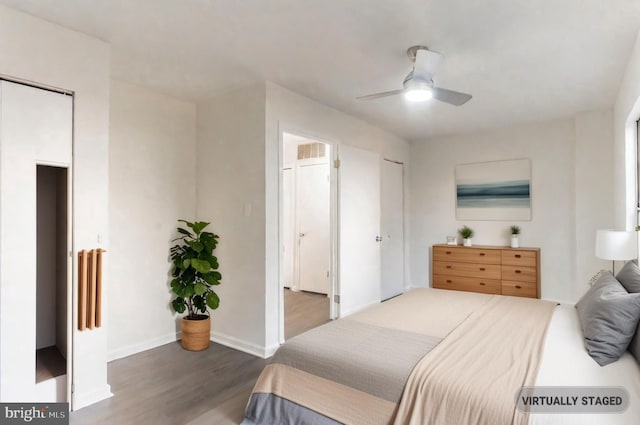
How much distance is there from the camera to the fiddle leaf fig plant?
10.6ft

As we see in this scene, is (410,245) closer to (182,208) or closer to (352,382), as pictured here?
(182,208)

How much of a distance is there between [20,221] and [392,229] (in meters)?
4.18

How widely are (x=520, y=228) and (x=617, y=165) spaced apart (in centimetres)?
143

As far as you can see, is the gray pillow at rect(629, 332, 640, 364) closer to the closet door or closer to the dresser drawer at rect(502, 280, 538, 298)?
the dresser drawer at rect(502, 280, 538, 298)

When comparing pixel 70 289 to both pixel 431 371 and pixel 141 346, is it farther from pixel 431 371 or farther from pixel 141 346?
pixel 431 371

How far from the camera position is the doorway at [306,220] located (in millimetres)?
5492

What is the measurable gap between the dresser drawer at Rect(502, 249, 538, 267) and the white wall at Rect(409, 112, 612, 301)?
0.31 metres

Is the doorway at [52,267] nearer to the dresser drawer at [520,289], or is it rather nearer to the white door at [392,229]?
the white door at [392,229]

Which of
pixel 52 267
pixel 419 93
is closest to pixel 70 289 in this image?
pixel 52 267

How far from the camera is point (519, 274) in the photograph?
448cm

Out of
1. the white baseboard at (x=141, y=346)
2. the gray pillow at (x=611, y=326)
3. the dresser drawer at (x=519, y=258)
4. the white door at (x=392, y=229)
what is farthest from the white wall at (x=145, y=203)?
the dresser drawer at (x=519, y=258)

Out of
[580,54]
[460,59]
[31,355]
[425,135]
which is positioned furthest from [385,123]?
[31,355]

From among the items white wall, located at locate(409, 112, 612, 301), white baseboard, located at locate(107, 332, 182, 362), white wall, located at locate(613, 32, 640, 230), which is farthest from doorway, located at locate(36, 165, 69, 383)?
white wall, located at locate(409, 112, 612, 301)

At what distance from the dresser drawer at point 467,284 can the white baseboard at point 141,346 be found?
3.43 m
